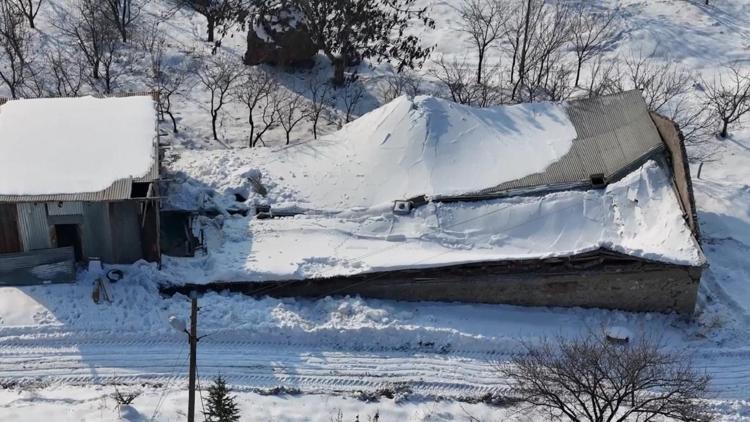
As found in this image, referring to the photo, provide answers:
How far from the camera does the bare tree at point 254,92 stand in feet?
100

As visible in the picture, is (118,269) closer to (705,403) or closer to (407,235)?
(407,235)

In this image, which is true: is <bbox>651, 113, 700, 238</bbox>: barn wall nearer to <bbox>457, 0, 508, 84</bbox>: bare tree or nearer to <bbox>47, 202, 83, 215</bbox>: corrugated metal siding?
<bbox>457, 0, 508, 84</bbox>: bare tree

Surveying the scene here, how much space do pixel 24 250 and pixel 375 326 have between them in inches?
369

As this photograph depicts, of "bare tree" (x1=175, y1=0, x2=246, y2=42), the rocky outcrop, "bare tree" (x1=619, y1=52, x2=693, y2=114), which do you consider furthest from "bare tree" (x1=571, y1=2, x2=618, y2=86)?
"bare tree" (x1=175, y1=0, x2=246, y2=42)

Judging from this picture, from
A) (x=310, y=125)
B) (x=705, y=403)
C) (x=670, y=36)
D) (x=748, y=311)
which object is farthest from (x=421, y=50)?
(x=705, y=403)

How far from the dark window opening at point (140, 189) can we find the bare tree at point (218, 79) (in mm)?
8411

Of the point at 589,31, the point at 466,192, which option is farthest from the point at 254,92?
the point at 589,31

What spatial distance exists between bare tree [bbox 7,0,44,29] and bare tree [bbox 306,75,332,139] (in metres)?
12.6

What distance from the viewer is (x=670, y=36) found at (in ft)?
124

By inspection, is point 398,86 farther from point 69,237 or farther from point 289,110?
point 69,237

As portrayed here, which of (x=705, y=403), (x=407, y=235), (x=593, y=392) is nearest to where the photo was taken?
(x=593, y=392)

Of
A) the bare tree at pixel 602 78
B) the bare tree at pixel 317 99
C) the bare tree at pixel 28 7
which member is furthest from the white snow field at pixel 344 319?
the bare tree at pixel 28 7

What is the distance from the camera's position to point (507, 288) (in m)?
22.3

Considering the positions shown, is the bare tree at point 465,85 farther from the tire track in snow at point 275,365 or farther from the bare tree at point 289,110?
the tire track in snow at point 275,365
